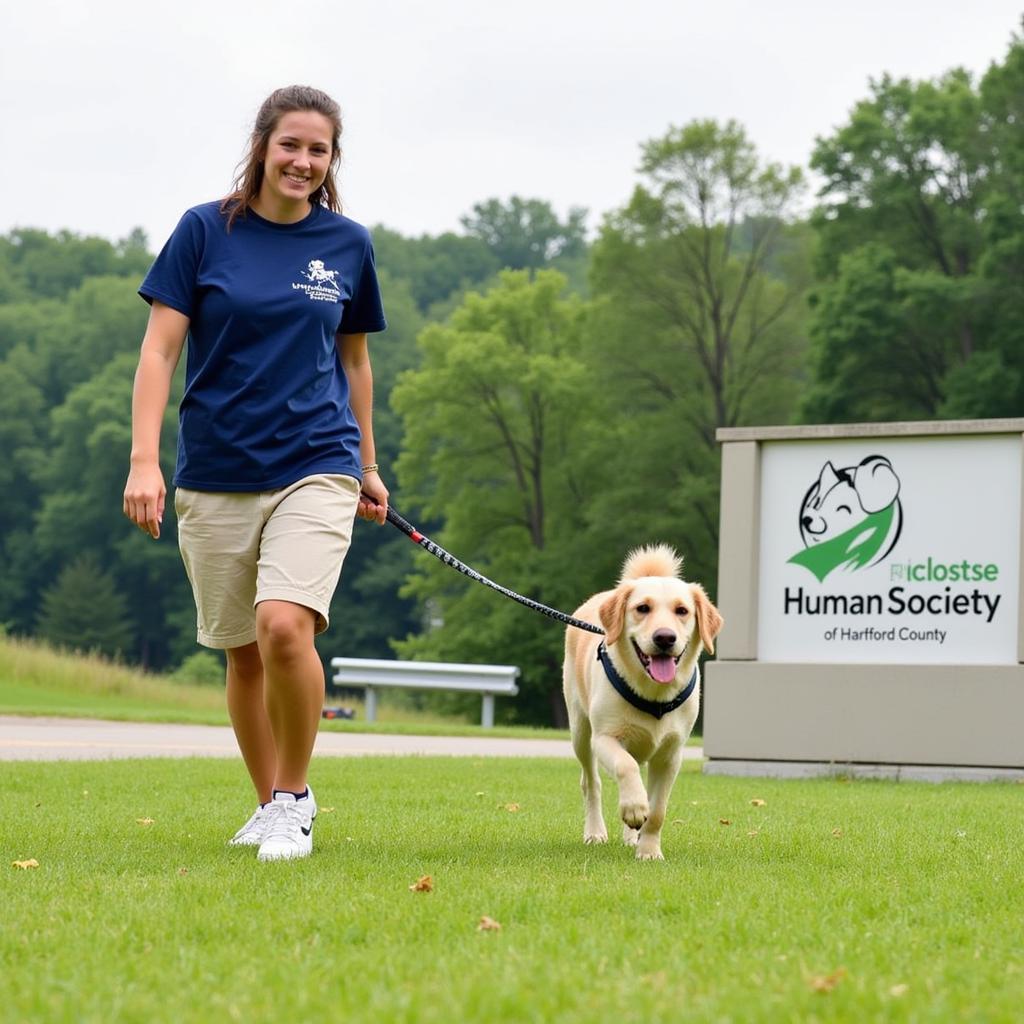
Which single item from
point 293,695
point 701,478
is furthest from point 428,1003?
point 701,478

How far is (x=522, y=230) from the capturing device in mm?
92625

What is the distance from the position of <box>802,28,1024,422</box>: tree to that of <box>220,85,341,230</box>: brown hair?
28.8 metres

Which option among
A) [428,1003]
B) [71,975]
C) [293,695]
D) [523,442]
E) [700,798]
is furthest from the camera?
[523,442]

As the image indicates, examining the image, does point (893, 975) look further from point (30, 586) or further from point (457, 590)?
point (30, 586)

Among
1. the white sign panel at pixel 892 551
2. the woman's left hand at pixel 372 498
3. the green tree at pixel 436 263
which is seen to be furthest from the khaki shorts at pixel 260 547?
the green tree at pixel 436 263

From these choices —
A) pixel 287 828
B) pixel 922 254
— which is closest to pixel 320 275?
pixel 287 828

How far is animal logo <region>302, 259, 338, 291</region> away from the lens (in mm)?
5805

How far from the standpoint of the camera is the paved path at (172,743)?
514 inches

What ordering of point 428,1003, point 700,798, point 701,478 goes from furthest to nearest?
1. point 701,478
2. point 700,798
3. point 428,1003

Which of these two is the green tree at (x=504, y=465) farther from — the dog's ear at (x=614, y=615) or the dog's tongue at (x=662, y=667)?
the dog's tongue at (x=662, y=667)

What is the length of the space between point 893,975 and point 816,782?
26.0 feet

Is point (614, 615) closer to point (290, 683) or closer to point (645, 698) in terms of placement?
point (645, 698)

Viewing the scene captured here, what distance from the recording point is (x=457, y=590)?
48094mm

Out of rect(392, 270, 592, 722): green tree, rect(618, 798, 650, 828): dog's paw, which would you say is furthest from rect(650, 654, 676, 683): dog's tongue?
rect(392, 270, 592, 722): green tree
